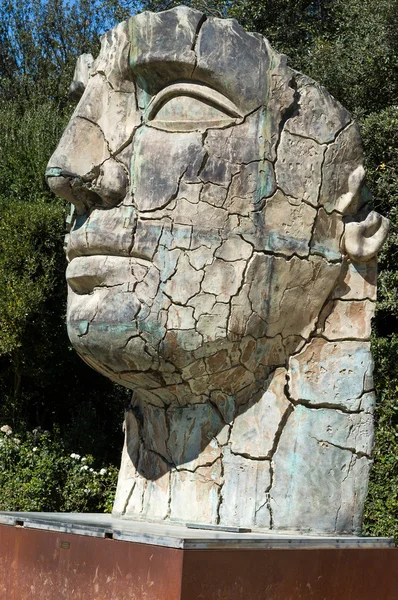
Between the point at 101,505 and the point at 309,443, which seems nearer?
the point at 309,443

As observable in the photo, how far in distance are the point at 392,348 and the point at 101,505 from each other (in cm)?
294

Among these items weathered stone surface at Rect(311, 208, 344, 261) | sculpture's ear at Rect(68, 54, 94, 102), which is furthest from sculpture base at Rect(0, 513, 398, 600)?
sculpture's ear at Rect(68, 54, 94, 102)

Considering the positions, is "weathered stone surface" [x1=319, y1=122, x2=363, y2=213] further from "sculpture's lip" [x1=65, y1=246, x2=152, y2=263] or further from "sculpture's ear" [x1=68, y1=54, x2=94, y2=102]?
"sculpture's ear" [x1=68, y1=54, x2=94, y2=102]

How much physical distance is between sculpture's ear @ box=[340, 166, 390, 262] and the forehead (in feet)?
1.94

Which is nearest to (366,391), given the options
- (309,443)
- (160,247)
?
(309,443)

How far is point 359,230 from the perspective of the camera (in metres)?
4.07

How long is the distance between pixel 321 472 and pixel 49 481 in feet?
14.8

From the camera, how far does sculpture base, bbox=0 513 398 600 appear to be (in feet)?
10.6

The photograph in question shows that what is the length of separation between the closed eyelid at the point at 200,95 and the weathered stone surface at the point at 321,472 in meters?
1.35

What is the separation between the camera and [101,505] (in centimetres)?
802

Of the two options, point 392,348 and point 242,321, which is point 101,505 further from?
Result: point 242,321

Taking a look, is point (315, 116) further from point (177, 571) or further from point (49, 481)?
point (49, 481)

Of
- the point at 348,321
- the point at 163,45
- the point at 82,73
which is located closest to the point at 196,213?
the point at 163,45

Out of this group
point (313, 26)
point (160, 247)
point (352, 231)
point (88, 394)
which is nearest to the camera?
point (160, 247)
